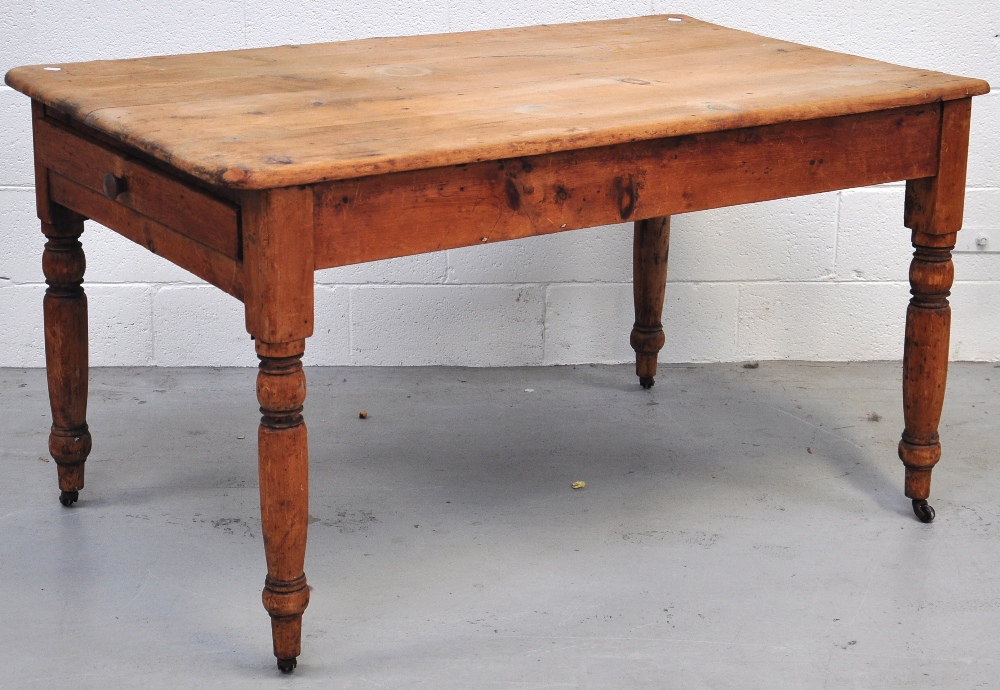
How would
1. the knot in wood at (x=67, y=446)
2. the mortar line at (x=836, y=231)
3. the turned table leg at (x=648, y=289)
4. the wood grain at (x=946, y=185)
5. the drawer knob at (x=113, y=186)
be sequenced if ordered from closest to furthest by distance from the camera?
the drawer knob at (x=113, y=186) → the wood grain at (x=946, y=185) → the knot in wood at (x=67, y=446) → the turned table leg at (x=648, y=289) → the mortar line at (x=836, y=231)

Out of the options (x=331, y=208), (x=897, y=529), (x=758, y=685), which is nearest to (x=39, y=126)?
(x=331, y=208)

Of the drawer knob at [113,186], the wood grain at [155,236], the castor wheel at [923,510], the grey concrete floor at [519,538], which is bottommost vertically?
the grey concrete floor at [519,538]

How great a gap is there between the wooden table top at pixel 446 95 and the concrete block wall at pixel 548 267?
52 centimetres

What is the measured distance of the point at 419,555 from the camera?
2338 mm

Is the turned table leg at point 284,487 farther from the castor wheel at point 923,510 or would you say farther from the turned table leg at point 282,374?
the castor wheel at point 923,510

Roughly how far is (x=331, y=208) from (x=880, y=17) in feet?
5.77

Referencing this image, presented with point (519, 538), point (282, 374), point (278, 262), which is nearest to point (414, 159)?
point (278, 262)

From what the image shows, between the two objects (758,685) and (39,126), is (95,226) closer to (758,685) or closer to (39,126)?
(39,126)

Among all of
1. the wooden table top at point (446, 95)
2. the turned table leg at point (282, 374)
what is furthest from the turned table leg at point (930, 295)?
the turned table leg at point (282, 374)

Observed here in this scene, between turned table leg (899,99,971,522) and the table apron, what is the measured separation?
0.12ft

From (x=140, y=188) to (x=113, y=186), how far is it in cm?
6

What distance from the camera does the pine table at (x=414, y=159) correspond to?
5.98 feet

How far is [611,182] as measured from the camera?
2.02 m

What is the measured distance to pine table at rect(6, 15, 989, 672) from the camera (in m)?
1.82
